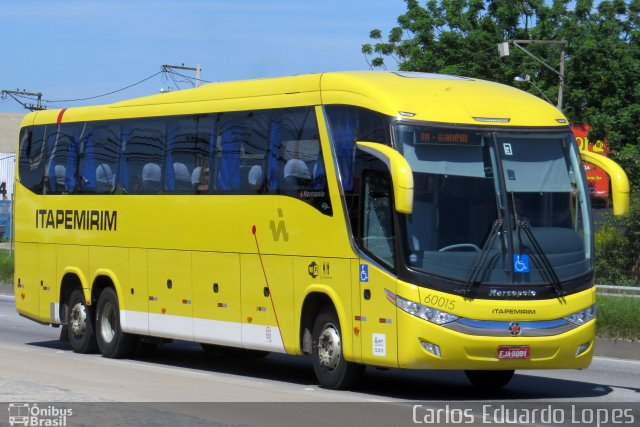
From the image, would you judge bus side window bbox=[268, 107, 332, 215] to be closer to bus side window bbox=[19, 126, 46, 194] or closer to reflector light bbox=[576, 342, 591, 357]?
reflector light bbox=[576, 342, 591, 357]

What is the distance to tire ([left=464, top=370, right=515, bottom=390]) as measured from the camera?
48.7ft

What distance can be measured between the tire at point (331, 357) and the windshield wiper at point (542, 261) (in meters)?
2.36

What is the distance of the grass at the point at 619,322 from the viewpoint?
19.2 meters

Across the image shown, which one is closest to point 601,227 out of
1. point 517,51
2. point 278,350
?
point 278,350

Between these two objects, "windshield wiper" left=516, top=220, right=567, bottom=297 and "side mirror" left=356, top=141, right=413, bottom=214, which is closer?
"side mirror" left=356, top=141, right=413, bottom=214

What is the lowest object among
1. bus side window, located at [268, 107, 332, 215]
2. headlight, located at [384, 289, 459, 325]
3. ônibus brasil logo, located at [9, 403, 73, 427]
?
ônibus brasil logo, located at [9, 403, 73, 427]

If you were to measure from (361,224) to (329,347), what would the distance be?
1565 millimetres

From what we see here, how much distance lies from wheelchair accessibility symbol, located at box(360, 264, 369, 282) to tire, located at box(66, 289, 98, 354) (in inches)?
271

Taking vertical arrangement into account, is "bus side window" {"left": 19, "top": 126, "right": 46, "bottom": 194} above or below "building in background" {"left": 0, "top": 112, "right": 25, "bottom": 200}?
below

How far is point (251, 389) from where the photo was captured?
14.5 meters

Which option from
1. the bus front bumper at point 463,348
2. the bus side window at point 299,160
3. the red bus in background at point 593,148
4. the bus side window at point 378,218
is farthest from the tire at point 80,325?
the red bus in background at point 593,148

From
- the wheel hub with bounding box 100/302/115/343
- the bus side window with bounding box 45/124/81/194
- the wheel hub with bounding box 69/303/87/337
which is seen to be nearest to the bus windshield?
the wheel hub with bounding box 100/302/115/343

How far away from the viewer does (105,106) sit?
19.7m

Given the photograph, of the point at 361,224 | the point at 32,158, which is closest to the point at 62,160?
the point at 32,158
